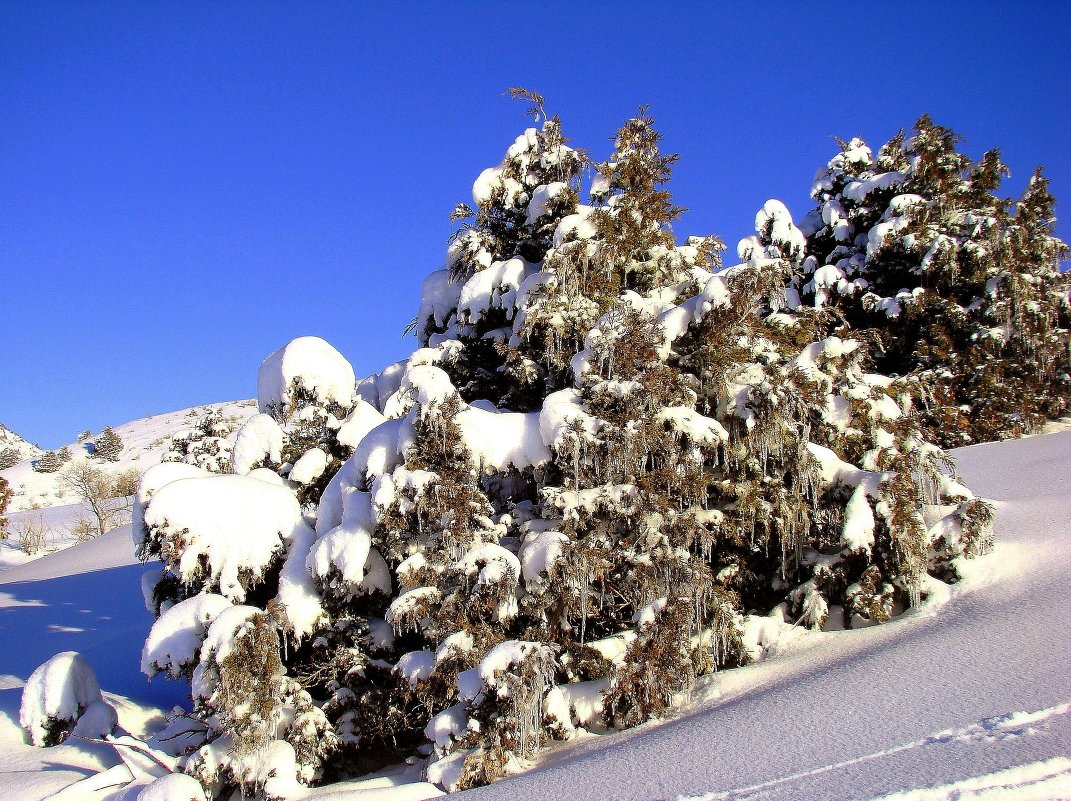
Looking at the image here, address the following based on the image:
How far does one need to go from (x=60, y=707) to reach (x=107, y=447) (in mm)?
30228

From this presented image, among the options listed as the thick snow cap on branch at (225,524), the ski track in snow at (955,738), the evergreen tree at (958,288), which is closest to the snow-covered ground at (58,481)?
the thick snow cap on branch at (225,524)

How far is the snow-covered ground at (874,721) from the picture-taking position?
371cm

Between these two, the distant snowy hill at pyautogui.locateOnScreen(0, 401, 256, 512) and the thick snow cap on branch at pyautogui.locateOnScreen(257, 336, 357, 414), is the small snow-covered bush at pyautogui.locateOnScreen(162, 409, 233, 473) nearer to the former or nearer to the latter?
the thick snow cap on branch at pyautogui.locateOnScreen(257, 336, 357, 414)

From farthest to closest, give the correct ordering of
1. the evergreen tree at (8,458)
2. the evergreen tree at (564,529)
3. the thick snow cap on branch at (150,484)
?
the evergreen tree at (8,458), the thick snow cap on branch at (150,484), the evergreen tree at (564,529)

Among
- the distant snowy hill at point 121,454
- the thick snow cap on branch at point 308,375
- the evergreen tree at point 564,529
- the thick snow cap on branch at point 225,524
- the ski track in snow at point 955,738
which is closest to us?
the ski track in snow at point 955,738

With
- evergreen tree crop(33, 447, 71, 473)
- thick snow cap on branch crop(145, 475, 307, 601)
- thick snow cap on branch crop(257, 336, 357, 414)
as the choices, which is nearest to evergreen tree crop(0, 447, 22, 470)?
evergreen tree crop(33, 447, 71, 473)

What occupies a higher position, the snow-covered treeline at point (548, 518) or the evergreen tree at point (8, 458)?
the evergreen tree at point (8, 458)

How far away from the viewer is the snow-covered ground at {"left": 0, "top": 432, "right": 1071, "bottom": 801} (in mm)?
3715

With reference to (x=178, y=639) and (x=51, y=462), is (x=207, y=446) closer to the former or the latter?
(x=178, y=639)

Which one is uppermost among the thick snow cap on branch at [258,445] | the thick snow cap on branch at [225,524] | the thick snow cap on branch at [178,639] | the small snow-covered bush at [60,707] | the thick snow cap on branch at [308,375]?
the thick snow cap on branch at [308,375]

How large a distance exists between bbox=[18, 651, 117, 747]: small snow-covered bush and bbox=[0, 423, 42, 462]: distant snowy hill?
36.7 m

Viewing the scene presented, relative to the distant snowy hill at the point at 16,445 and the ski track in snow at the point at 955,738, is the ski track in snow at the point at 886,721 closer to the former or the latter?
the ski track in snow at the point at 955,738

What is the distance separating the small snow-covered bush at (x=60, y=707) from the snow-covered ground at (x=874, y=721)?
0.51 feet

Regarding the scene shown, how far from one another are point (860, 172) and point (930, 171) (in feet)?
7.53
